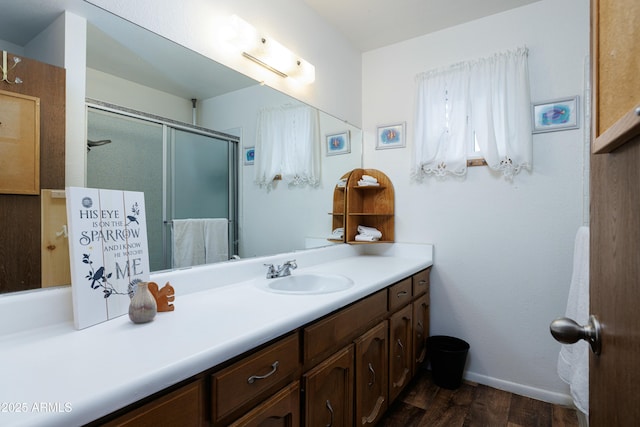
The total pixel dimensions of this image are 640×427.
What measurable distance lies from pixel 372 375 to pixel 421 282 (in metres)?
0.79

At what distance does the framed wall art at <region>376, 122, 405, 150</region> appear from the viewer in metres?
2.41

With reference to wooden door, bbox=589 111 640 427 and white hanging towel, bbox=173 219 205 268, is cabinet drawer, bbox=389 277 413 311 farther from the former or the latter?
wooden door, bbox=589 111 640 427

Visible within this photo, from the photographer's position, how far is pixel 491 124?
2.03 metres

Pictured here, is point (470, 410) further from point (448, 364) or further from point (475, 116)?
point (475, 116)

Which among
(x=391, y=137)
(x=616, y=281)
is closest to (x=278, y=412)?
(x=616, y=281)

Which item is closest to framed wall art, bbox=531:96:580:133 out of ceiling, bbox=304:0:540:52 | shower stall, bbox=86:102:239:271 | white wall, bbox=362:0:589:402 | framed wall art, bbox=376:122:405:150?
white wall, bbox=362:0:589:402

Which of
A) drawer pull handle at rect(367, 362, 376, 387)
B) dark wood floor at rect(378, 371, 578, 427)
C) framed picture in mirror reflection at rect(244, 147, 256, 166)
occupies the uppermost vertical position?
framed picture in mirror reflection at rect(244, 147, 256, 166)

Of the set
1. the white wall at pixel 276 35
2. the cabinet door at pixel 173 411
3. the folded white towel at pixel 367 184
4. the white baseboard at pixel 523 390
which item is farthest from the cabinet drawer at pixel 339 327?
the white wall at pixel 276 35

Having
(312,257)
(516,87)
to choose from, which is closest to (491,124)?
(516,87)

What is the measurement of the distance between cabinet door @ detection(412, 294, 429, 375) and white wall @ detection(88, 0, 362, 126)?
142cm

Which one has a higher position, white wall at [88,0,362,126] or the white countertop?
white wall at [88,0,362,126]

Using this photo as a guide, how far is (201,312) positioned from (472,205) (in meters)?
1.84

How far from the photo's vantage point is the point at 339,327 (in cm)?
127

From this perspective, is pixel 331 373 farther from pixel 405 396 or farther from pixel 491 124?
pixel 491 124
